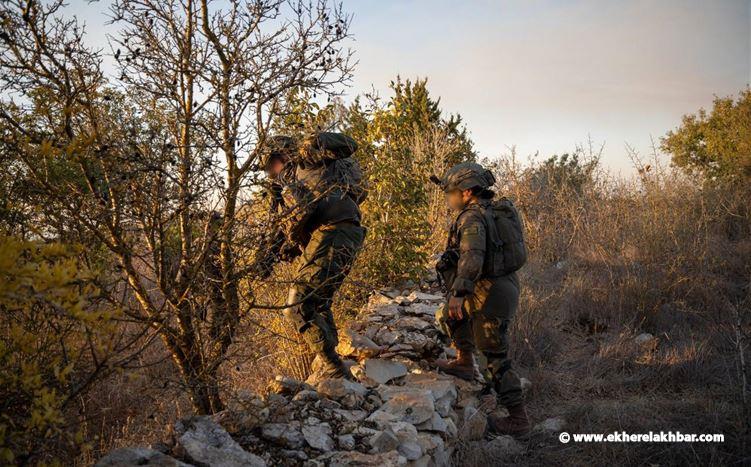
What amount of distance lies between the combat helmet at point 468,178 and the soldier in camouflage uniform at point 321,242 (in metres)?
0.83

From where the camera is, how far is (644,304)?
5711 millimetres

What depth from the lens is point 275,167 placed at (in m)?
3.02

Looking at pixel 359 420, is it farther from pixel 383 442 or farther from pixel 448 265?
pixel 448 265

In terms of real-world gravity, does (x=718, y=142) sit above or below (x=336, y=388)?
above

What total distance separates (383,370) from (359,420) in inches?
35.6

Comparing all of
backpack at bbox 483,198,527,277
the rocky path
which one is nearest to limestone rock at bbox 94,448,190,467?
the rocky path

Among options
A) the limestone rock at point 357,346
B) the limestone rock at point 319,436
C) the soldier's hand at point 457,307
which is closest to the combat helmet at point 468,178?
the soldier's hand at point 457,307

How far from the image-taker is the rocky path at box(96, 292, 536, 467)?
2.22 metres

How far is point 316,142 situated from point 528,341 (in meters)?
3.13

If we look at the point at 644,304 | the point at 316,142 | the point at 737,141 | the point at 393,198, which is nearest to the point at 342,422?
the point at 316,142

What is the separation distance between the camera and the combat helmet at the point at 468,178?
3.76 metres

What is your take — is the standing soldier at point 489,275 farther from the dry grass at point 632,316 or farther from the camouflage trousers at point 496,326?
the dry grass at point 632,316

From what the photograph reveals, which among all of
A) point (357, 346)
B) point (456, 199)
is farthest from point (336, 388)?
point (456, 199)

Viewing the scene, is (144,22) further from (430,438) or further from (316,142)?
(430,438)
